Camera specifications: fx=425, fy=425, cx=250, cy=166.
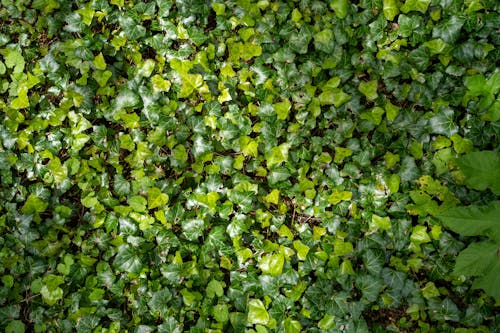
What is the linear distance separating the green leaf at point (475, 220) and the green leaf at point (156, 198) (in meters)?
1.45

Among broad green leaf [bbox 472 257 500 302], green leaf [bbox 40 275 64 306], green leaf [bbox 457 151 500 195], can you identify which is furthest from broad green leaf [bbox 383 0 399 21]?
green leaf [bbox 40 275 64 306]

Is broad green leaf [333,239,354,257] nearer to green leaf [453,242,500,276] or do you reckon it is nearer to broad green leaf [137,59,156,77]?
green leaf [453,242,500,276]

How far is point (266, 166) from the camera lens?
2451 mm

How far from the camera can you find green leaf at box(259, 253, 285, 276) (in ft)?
7.39

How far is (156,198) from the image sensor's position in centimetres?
238

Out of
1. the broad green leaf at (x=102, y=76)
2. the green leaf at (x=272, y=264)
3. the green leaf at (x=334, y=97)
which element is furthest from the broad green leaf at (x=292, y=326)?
the broad green leaf at (x=102, y=76)

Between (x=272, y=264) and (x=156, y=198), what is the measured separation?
74 cm

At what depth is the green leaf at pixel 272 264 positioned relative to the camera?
2.25 meters

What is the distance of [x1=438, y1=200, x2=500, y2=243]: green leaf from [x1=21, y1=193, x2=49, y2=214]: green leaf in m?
2.14

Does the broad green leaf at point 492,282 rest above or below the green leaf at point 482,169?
below

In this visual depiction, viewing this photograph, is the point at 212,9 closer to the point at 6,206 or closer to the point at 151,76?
the point at 151,76

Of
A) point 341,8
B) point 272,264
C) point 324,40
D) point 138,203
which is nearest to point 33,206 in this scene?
point 138,203

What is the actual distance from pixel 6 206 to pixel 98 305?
0.79 meters

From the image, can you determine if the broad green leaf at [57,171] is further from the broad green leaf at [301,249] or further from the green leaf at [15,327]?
the broad green leaf at [301,249]
